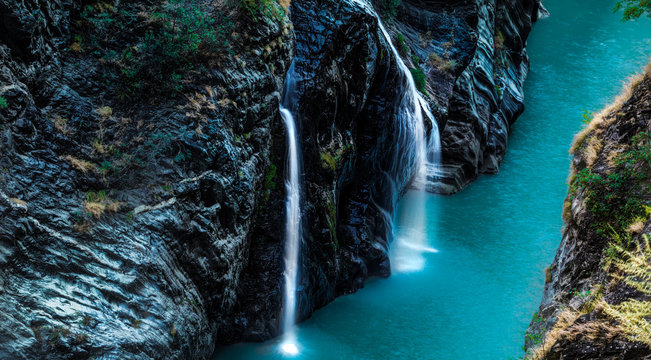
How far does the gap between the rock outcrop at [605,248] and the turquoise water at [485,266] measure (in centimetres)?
427

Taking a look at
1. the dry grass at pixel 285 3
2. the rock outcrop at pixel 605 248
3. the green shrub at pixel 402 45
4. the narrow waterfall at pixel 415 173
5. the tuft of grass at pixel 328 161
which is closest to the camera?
the rock outcrop at pixel 605 248

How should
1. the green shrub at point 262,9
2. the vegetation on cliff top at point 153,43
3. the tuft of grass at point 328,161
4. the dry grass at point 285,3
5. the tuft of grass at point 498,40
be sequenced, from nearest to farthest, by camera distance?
the vegetation on cliff top at point 153,43, the green shrub at point 262,9, the dry grass at point 285,3, the tuft of grass at point 328,161, the tuft of grass at point 498,40

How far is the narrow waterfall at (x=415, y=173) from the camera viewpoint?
19578 millimetres

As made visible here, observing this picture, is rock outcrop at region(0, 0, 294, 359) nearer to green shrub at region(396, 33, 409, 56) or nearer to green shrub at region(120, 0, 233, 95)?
green shrub at region(120, 0, 233, 95)

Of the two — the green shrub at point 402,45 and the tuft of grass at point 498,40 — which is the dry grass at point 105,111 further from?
the tuft of grass at point 498,40

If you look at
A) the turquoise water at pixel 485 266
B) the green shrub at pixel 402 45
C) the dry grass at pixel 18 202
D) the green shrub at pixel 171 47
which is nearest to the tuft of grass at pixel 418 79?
the green shrub at pixel 402 45

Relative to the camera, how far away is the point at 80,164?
1043 centimetres

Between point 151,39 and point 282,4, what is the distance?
4.56 meters

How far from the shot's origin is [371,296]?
17.1 metres

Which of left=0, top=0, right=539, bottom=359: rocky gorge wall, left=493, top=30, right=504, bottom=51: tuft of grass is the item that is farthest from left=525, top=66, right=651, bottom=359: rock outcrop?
left=493, top=30, right=504, bottom=51: tuft of grass

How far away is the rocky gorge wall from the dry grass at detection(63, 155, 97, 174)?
1.1 inches

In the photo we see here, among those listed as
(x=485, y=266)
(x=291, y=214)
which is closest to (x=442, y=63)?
(x=485, y=266)

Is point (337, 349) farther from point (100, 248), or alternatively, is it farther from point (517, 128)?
point (517, 128)

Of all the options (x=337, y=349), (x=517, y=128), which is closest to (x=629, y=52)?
(x=517, y=128)
